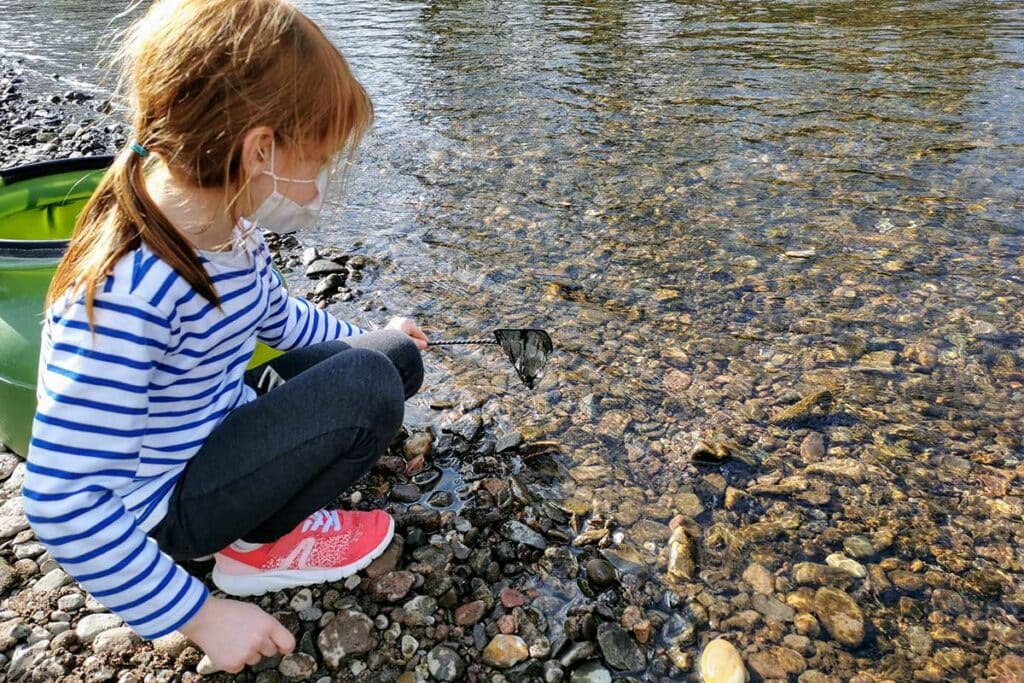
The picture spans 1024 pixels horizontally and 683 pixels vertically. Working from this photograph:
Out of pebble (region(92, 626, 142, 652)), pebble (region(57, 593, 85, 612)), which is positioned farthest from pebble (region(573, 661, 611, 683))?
pebble (region(57, 593, 85, 612))

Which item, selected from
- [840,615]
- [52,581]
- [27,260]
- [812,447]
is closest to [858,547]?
[840,615]

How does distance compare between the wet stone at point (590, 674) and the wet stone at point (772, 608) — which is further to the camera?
the wet stone at point (772, 608)

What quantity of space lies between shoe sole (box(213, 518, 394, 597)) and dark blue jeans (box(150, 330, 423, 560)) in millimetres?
186

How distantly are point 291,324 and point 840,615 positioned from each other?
84.9 inches

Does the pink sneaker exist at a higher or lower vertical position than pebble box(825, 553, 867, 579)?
higher

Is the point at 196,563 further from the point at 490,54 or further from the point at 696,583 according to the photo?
the point at 490,54

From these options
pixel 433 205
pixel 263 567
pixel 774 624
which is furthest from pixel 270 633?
pixel 433 205

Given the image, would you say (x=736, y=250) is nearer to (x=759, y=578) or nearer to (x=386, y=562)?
(x=759, y=578)

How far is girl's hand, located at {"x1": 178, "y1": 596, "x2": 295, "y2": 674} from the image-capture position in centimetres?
228

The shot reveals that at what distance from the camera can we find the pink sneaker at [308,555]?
9.09 ft

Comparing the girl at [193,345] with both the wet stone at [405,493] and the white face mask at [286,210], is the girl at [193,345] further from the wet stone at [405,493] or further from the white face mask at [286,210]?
the wet stone at [405,493]

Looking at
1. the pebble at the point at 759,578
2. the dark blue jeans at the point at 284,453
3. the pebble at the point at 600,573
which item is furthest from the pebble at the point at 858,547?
the dark blue jeans at the point at 284,453

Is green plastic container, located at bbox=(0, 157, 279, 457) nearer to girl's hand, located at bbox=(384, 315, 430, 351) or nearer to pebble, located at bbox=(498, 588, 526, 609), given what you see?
girl's hand, located at bbox=(384, 315, 430, 351)

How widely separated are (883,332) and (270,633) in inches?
131
